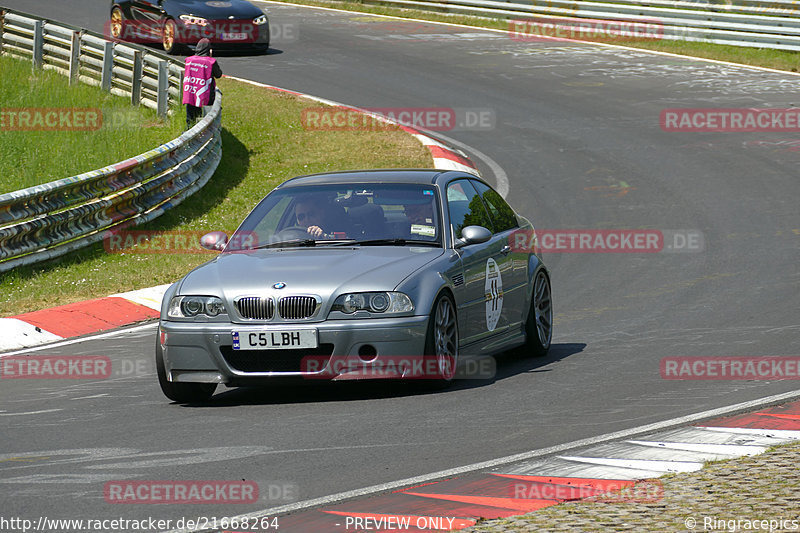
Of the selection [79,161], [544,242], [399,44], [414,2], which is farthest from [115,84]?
[414,2]

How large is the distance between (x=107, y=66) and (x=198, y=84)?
16.3 ft

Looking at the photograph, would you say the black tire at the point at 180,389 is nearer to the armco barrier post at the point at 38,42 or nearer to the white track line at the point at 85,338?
the white track line at the point at 85,338

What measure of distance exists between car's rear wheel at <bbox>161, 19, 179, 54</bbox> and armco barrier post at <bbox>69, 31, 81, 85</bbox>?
11.0ft

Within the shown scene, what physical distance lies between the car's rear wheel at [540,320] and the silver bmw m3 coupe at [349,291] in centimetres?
7

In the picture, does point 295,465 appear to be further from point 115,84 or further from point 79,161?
Result: point 115,84

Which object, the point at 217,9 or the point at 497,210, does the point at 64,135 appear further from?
the point at 497,210

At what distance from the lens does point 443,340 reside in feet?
27.7

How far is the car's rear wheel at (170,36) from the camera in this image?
28.9 metres

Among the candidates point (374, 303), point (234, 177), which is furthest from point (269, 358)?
point (234, 177)

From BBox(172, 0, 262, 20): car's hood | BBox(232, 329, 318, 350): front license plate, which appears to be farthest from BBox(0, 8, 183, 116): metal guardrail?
BBox(232, 329, 318, 350): front license plate

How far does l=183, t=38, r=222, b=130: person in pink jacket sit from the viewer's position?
20453mm

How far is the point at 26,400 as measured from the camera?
28.7ft

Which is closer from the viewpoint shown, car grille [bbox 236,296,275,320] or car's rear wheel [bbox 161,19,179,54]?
car grille [bbox 236,296,275,320]

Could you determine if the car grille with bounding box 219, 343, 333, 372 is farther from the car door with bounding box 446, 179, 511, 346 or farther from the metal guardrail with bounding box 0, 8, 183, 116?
the metal guardrail with bounding box 0, 8, 183, 116
